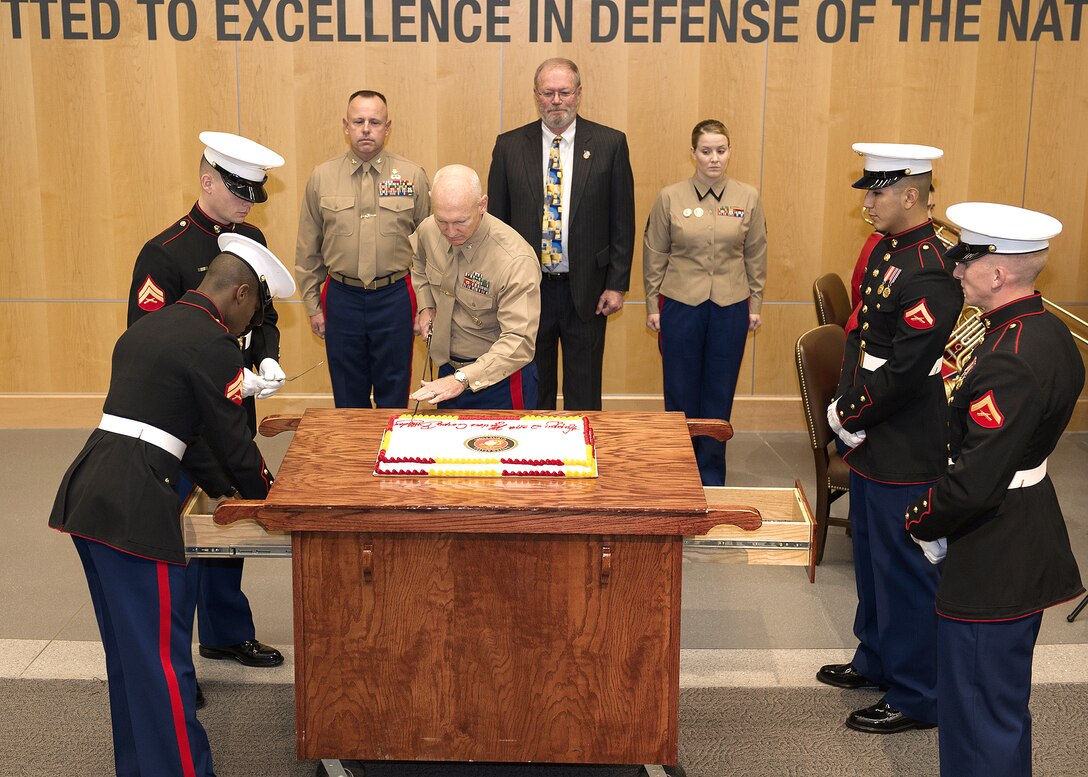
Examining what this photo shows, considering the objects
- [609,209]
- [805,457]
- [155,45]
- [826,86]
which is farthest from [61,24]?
[805,457]

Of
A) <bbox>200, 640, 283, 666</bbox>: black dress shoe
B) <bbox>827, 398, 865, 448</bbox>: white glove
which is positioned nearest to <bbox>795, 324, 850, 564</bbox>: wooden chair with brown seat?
<bbox>827, 398, 865, 448</bbox>: white glove

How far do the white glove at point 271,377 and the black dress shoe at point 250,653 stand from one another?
3.13 feet

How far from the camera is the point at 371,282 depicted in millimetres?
5750

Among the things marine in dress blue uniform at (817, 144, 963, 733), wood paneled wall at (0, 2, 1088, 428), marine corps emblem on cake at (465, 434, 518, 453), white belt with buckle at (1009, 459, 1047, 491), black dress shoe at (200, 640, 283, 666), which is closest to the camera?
white belt with buckle at (1009, 459, 1047, 491)

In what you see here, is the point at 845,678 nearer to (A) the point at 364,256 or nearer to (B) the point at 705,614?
(B) the point at 705,614

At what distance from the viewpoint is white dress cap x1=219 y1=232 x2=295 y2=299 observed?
327 cm

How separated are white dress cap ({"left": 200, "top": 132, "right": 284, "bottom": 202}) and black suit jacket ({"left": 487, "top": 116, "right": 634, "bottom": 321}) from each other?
1.89m

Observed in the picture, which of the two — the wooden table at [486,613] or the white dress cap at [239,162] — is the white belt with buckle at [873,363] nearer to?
the wooden table at [486,613]

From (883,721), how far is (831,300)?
2.81 metres

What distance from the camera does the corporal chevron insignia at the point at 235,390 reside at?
318cm

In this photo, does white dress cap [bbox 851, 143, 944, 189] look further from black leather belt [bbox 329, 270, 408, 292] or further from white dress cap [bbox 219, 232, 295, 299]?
black leather belt [bbox 329, 270, 408, 292]

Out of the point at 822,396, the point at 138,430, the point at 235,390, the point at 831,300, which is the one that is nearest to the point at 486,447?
the point at 235,390

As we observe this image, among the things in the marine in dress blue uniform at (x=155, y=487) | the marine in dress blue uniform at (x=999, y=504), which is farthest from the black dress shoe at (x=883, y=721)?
the marine in dress blue uniform at (x=155, y=487)

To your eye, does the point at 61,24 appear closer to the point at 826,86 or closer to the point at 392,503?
the point at 826,86
